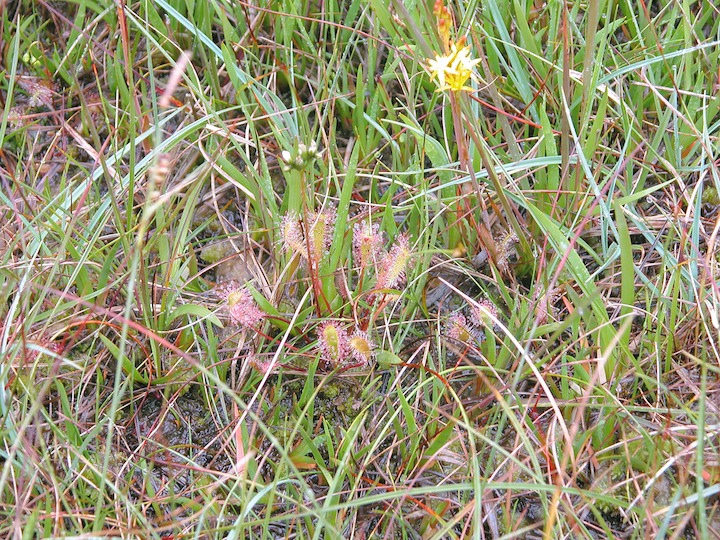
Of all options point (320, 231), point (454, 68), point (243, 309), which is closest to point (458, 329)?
point (320, 231)

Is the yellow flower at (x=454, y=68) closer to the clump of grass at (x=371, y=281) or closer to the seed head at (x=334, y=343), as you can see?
the clump of grass at (x=371, y=281)

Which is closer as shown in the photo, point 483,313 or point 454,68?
point 454,68

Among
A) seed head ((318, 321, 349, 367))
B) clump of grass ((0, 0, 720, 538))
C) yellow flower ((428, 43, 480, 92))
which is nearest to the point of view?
yellow flower ((428, 43, 480, 92))

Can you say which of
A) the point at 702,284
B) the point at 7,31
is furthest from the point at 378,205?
the point at 7,31

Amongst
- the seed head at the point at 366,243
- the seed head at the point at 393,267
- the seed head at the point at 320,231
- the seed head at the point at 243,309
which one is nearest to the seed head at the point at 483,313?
the seed head at the point at 393,267

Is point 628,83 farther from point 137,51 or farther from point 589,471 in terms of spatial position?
point 137,51

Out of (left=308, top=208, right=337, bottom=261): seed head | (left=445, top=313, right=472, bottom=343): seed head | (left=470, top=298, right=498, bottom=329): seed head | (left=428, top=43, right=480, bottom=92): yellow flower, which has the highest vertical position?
(left=428, top=43, right=480, bottom=92): yellow flower

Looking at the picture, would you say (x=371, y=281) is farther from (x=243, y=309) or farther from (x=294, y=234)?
(x=243, y=309)

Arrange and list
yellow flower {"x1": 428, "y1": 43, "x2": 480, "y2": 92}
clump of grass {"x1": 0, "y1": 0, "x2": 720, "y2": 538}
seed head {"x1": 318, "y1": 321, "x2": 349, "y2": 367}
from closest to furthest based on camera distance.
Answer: yellow flower {"x1": 428, "y1": 43, "x2": 480, "y2": 92}
clump of grass {"x1": 0, "y1": 0, "x2": 720, "y2": 538}
seed head {"x1": 318, "y1": 321, "x2": 349, "y2": 367}

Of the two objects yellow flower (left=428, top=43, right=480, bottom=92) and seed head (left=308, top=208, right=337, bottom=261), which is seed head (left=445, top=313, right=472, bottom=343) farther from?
yellow flower (left=428, top=43, right=480, bottom=92)

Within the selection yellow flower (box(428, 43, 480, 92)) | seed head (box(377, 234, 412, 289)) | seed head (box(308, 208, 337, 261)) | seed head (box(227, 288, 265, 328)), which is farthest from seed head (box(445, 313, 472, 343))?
yellow flower (box(428, 43, 480, 92))
